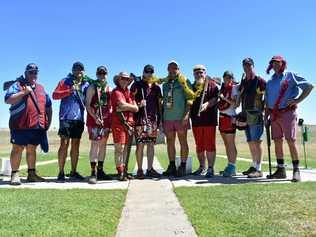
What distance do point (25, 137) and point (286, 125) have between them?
15.3 ft

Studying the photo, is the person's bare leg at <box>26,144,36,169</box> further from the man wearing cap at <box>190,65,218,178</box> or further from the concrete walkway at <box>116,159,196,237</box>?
the man wearing cap at <box>190,65,218,178</box>

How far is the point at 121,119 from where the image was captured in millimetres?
9094

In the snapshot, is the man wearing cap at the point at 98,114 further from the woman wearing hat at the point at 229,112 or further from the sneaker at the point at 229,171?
the sneaker at the point at 229,171

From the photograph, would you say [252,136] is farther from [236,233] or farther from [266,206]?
[236,233]

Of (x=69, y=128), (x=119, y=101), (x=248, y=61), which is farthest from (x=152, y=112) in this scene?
(x=248, y=61)

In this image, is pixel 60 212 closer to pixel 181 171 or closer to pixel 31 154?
pixel 31 154

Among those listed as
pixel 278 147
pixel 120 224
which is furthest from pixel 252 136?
pixel 120 224

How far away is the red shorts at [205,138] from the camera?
969 cm

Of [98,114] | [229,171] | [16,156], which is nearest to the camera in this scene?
[16,156]

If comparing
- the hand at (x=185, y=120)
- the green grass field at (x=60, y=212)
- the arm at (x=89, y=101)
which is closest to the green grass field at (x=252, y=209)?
the green grass field at (x=60, y=212)

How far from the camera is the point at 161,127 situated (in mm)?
9789

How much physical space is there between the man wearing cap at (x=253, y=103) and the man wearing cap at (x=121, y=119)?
2.11 m

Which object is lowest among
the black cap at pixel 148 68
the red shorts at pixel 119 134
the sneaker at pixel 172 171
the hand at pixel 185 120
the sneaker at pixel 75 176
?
the sneaker at pixel 75 176

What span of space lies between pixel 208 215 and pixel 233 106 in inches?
178
